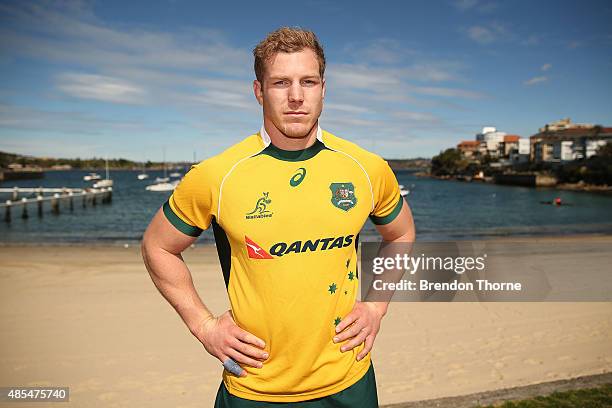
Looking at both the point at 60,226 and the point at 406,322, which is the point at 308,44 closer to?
the point at 406,322

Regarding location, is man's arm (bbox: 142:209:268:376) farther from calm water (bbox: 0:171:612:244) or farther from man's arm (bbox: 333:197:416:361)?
calm water (bbox: 0:171:612:244)

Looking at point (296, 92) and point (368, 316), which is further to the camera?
point (368, 316)

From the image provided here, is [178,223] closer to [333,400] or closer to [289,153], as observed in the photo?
[289,153]

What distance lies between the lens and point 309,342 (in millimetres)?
1937

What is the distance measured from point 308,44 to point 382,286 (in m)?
1.28

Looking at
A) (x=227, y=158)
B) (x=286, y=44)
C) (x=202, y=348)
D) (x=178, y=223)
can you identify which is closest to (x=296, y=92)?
(x=286, y=44)

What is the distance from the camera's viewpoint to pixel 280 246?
1.88 metres

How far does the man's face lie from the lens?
184cm

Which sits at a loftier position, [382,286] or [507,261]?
[382,286]

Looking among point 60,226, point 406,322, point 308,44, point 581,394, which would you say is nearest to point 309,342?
point 308,44

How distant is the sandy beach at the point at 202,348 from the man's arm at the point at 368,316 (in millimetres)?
4286

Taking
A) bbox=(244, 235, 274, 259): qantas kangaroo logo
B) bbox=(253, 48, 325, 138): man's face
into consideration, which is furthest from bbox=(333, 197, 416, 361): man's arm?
bbox=(253, 48, 325, 138): man's face

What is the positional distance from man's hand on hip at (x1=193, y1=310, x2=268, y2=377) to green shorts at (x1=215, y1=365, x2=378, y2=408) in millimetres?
137

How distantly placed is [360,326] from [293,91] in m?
1.15
